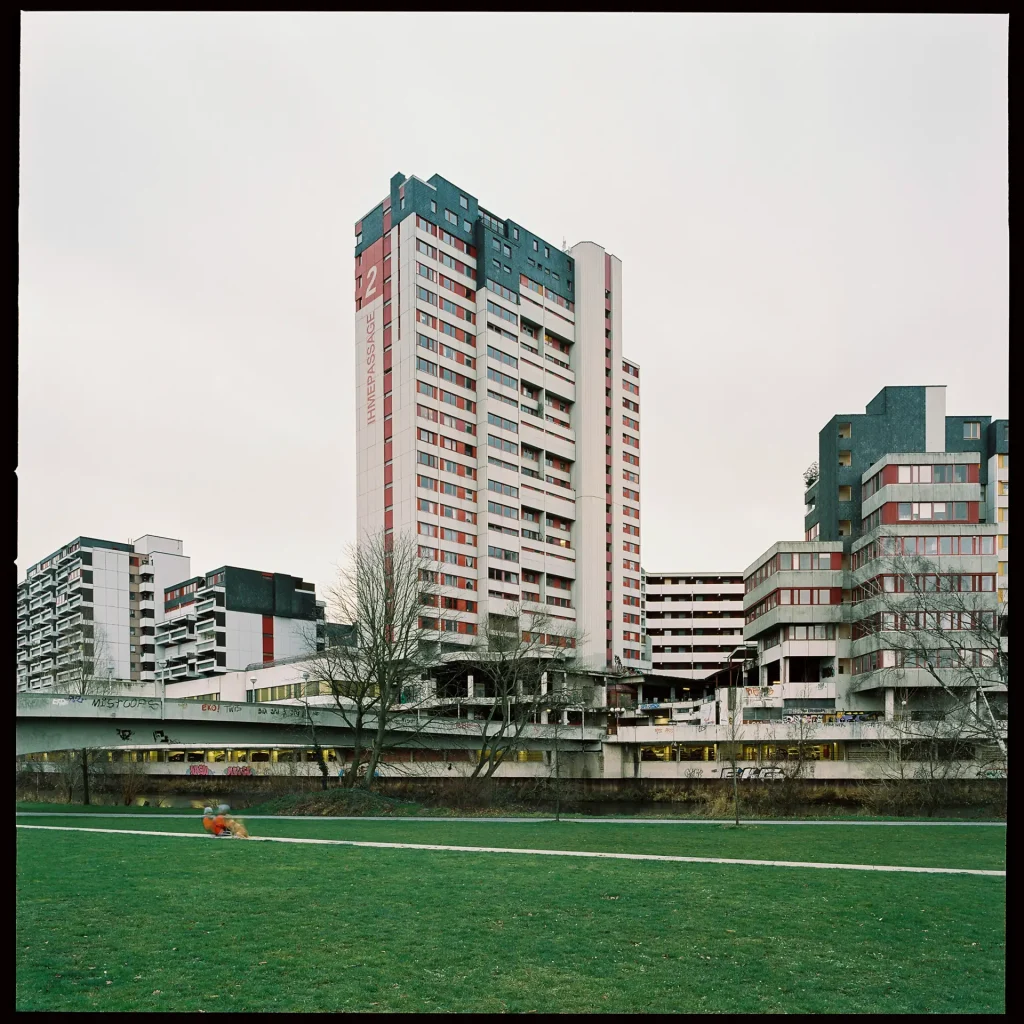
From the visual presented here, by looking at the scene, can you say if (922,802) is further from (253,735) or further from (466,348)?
(466,348)

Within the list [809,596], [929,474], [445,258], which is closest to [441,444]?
[445,258]

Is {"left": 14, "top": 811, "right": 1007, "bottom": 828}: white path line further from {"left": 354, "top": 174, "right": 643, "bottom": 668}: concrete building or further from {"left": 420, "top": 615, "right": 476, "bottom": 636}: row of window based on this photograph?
{"left": 354, "top": 174, "right": 643, "bottom": 668}: concrete building

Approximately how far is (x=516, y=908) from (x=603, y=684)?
267 ft

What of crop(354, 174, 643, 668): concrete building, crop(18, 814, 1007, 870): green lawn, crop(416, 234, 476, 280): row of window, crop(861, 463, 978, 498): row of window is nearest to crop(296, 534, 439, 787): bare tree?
crop(18, 814, 1007, 870): green lawn

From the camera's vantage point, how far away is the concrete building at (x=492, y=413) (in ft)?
297

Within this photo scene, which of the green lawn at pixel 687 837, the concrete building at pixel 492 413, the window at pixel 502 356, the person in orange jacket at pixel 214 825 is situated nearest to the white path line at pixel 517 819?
the green lawn at pixel 687 837

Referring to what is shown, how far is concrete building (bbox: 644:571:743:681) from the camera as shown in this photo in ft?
519

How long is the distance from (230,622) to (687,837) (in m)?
103

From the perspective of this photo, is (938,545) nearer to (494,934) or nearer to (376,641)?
(376,641)

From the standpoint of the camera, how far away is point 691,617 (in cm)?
15988

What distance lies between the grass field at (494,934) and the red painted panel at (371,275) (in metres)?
77.0

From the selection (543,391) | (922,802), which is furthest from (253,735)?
(543,391)

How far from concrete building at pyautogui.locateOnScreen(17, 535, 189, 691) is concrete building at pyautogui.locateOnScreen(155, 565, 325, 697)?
4.14 m

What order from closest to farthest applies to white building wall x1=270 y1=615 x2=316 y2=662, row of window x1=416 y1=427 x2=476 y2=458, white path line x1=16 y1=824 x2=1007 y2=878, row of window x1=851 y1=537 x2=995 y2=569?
white path line x1=16 y1=824 x2=1007 y2=878 < row of window x1=851 y1=537 x2=995 y2=569 < row of window x1=416 y1=427 x2=476 y2=458 < white building wall x1=270 y1=615 x2=316 y2=662
